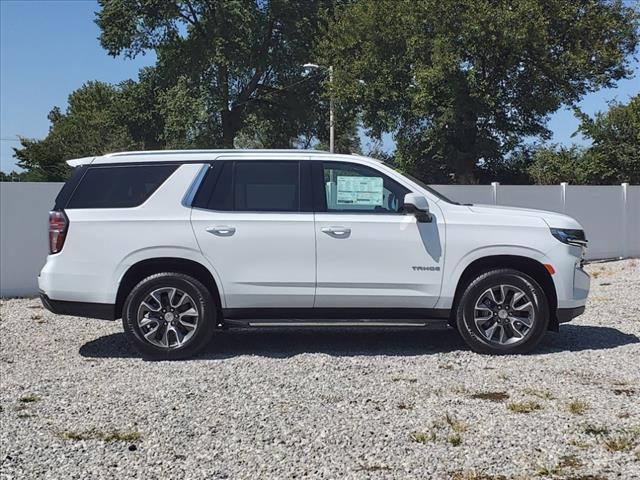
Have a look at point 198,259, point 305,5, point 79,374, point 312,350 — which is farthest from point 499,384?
point 305,5

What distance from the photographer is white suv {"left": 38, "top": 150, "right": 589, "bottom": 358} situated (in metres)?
6.62

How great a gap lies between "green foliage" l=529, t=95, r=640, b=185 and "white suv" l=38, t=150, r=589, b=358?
21.6 metres

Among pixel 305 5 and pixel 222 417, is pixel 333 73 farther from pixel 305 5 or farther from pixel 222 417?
pixel 222 417

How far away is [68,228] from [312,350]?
103 inches

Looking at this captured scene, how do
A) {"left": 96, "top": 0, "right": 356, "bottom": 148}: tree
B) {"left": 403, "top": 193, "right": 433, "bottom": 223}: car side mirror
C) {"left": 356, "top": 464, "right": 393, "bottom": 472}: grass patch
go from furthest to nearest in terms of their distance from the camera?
{"left": 96, "top": 0, "right": 356, "bottom": 148}: tree
{"left": 403, "top": 193, "right": 433, "bottom": 223}: car side mirror
{"left": 356, "top": 464, "right": 393, "bottom": 472}: grass patch

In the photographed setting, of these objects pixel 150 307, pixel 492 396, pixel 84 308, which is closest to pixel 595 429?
pixel 492 396

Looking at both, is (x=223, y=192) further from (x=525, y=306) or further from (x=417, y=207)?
(x=525, y=306)

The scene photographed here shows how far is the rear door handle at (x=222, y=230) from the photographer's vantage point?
6613 millimetres

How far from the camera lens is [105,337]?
26.6ft

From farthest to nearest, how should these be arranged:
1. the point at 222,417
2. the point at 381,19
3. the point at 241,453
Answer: the point at 381,19, the point at 222,417, the point at 241,453

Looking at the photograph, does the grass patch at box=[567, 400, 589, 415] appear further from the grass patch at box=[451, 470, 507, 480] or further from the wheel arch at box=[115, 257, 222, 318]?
the wheel arch at box=[115, 257, 222, 318]

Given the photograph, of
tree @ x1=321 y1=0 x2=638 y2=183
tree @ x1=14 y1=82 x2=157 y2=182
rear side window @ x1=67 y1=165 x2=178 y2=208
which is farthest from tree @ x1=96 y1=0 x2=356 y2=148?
rear side window @ x1=67 y1=165 x2=178 y2=208

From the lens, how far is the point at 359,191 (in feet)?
22.4

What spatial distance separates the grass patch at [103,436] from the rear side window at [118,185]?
2.67 metres
